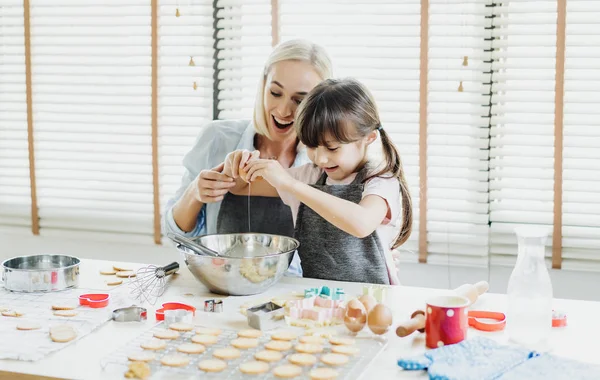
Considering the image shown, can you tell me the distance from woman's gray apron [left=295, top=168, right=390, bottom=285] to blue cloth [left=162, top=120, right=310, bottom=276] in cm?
38

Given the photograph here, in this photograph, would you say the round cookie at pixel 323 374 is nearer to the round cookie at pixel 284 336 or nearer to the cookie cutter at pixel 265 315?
the round cookie at pixel 284 336

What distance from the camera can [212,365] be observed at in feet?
4.37

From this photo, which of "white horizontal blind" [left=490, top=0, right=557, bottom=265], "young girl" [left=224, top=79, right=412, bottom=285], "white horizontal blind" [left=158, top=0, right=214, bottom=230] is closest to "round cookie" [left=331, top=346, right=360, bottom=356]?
"young girl" [left=224, top=79, right=412, bottom=285]

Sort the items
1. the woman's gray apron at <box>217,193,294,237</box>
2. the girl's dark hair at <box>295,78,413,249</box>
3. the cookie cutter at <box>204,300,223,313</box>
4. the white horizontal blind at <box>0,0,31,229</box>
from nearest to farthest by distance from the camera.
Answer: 1. the cookie cutter at <box>204,300,223,313</box>
2. the girl's dark hair at <box>295,78,413,249</box>
3. the woman's gray apron at <box>217,193,294,237</box>
4. the white horizontal blind at <box>0,0,31,229</box>

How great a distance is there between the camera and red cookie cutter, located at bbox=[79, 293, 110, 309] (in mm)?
1746

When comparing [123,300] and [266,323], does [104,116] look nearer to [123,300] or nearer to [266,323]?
[123,300]

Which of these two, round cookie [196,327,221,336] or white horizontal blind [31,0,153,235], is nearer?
round cookie [196,327,221,336]

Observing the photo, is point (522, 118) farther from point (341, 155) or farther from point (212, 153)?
point (212, 153)

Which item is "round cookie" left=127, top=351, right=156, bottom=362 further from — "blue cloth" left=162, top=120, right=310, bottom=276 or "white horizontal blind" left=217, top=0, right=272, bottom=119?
"white horizontal blind" left=217, top=0, right=272, bottom=119

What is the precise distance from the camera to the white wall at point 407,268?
2975 mm

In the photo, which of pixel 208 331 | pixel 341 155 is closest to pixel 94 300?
pixel 208 331

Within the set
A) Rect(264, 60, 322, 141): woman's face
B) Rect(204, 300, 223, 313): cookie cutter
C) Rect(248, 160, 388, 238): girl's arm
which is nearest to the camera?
Rect(204, 300, 223, 313): cookie cutter

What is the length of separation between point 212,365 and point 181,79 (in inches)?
89.4

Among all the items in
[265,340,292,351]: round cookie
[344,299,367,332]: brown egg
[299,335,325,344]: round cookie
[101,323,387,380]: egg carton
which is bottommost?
[101,323,387,380]: egg carton
